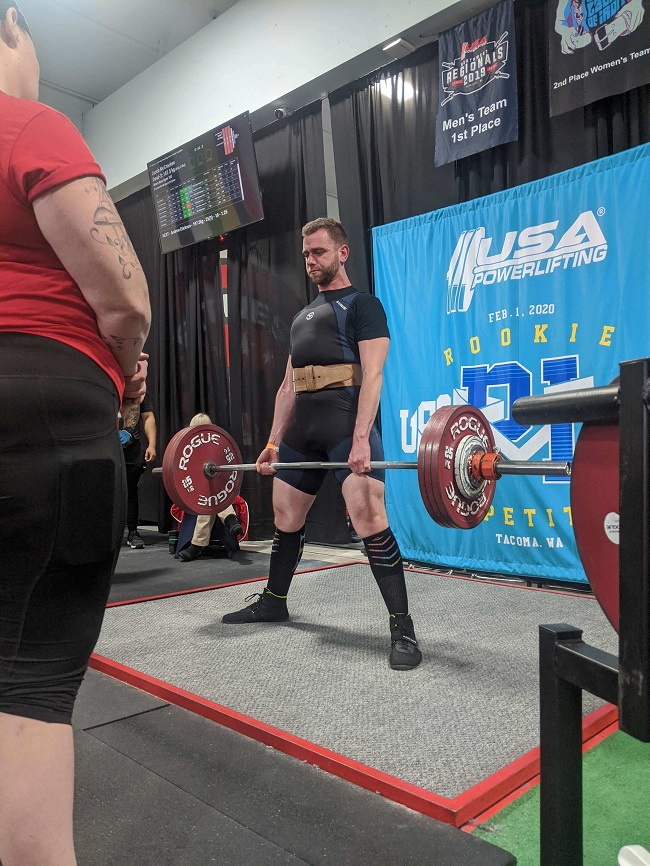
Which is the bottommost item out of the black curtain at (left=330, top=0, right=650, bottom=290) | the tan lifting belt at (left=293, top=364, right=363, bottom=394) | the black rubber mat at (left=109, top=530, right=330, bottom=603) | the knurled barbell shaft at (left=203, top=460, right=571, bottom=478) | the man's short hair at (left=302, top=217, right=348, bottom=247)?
the black rubber mat at (left=109, top=530, right=330, bottom=603)

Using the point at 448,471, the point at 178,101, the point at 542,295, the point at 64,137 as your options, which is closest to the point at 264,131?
the point at 178,101

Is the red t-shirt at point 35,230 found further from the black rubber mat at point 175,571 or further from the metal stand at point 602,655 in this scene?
the black rubber mat at point 175,571

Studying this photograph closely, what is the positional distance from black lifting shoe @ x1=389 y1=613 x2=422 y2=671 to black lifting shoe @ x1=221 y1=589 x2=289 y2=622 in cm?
52

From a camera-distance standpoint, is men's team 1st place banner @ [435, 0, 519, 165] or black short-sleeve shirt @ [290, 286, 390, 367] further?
men's team 1st place banner @ [435, 0, 519, 165]

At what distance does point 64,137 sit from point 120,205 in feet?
19.4

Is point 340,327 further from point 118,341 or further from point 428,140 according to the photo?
point 428,140

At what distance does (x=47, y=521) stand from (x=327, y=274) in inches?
67.0

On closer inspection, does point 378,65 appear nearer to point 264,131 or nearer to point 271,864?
point 264,131

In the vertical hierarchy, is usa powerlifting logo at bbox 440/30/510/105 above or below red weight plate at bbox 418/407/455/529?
above

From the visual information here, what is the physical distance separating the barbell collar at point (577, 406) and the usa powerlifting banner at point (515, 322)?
228 cm

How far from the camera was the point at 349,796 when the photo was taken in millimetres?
1236

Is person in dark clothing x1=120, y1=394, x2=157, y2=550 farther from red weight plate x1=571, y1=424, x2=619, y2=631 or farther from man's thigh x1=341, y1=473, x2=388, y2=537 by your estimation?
red weight plate x1=571, y1=424, x2=619, y2=631

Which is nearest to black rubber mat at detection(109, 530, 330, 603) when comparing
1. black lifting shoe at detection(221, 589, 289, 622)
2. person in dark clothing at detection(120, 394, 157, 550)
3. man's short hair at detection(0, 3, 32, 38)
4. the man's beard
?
person in dark clothing at detection(120, 394, 157, 550)

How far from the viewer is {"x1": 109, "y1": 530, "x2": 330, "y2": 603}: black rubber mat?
3.25 metres
